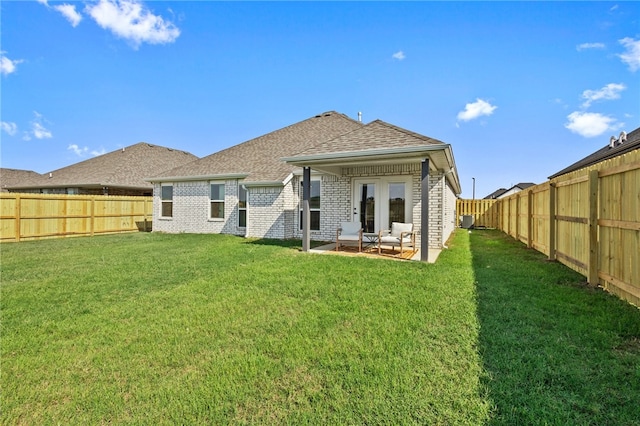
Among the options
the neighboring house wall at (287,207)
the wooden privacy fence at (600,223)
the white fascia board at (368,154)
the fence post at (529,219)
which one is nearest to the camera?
the wooden privacy fence at (600,223)

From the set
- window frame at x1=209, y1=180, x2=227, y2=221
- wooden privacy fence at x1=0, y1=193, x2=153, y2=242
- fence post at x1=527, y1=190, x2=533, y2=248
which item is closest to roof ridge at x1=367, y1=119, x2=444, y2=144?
fence post at x1=527, y1=190, x2=533, y2=248

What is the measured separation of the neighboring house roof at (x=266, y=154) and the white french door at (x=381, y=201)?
3508 mm

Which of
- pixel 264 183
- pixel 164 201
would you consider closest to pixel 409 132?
pixel 264 183

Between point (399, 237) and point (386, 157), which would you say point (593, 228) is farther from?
point (386, 157)

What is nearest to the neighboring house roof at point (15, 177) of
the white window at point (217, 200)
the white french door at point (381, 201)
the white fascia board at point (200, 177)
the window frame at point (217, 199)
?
the white fascia board at point (200, 177)

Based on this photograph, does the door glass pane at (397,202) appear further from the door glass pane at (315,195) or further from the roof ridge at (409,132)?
the door glass pane at (315,195)

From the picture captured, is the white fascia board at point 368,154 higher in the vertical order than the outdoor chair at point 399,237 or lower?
higher

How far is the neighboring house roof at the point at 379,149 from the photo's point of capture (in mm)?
7468

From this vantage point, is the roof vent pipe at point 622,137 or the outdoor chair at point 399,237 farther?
the roof vent pipe at point 622,137

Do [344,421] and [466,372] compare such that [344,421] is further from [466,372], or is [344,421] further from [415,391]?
[466,372]

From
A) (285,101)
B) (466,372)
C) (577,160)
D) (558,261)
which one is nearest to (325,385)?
(466,372)

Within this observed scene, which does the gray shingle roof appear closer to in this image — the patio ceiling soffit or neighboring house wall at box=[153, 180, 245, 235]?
the patio ceiling soffit

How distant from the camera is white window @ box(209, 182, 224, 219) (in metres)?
14.9

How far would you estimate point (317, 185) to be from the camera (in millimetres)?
12008
